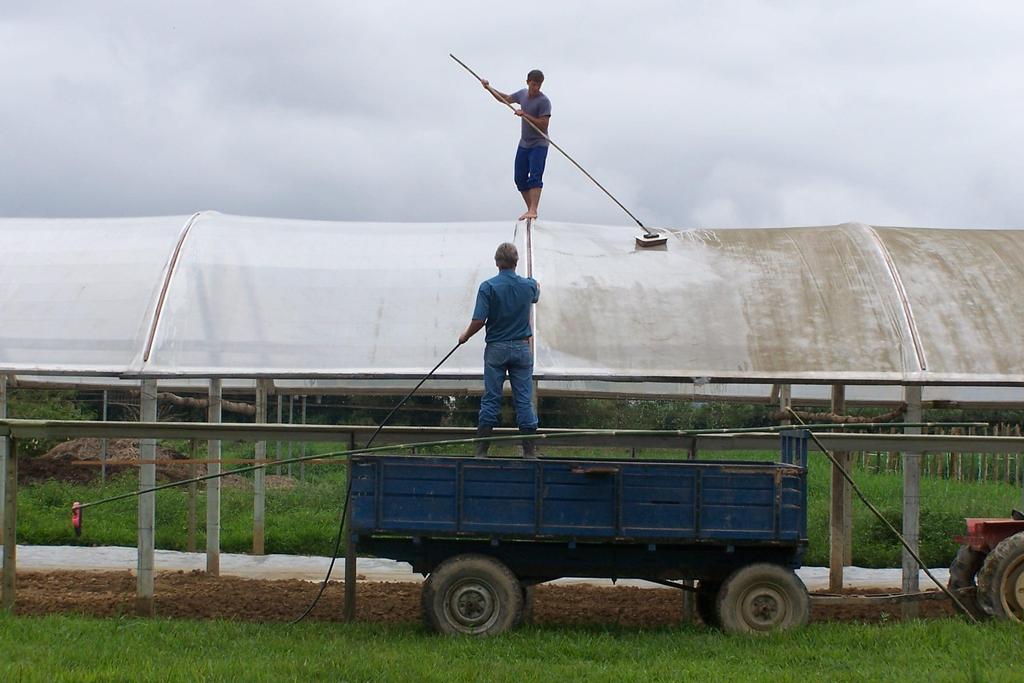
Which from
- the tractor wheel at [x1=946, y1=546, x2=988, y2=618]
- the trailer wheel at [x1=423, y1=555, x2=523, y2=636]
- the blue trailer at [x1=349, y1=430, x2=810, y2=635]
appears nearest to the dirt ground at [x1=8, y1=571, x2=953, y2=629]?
the tractor wheel at [x1=946, y1=546, x2=988, y2=618]

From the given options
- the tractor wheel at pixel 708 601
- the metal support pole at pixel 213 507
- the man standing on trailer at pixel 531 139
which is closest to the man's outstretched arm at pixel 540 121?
the man standing on trailer at pixel 531 139

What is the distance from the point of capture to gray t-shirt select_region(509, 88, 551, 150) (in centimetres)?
1251

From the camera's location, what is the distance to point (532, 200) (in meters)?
13.0

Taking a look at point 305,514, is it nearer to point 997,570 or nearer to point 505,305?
point 505,305

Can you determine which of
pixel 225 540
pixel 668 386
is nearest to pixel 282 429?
pixel 225 540

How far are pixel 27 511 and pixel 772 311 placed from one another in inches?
419

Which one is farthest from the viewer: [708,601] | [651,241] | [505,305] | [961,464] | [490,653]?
[961,464]

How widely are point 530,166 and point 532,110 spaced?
604 millimetres

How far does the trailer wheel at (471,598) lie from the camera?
8578 mm

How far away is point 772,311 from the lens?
445 inches

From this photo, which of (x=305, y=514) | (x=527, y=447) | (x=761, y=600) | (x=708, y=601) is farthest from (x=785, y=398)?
(x=305, y=514)

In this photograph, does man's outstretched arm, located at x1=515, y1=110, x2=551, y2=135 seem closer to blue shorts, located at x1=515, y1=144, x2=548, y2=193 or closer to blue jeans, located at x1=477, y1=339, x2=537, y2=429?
blue shorts, located at x1=515, y1=144, x2=548, y2=193

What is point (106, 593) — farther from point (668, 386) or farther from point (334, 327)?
point (668, 386)

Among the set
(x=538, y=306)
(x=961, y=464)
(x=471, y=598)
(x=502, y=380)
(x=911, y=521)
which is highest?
(x=538, y=306)
